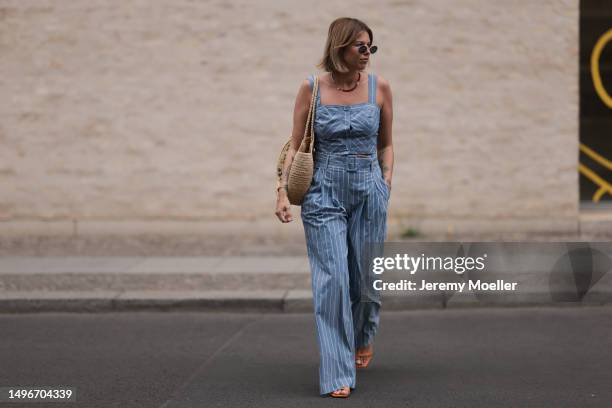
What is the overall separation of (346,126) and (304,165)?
0.32m

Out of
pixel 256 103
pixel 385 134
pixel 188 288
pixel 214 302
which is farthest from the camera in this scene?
pixel 256 103

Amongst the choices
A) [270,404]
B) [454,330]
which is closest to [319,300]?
[270,404]

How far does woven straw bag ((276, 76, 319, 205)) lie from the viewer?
5.29 meters

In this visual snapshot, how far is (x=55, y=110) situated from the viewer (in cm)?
1241

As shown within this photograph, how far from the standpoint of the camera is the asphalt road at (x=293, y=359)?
5.36 metres

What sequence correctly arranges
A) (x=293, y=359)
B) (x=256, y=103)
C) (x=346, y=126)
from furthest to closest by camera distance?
(x=256, y=103) < (x=293, y=359) < (x=346, y=126)

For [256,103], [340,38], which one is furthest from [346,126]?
[256,103]

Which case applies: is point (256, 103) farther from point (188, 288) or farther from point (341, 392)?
point (341, 392)

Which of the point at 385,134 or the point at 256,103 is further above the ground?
the point at 256,103

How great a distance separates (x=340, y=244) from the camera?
527cm

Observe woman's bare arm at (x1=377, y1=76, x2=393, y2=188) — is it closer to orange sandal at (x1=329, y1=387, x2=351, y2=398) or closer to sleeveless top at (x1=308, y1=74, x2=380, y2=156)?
sleeveless top at (x1=308, y1=74, x2=380, y2=156)

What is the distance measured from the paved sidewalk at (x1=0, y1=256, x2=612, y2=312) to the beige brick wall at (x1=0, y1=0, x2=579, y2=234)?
90.0 inches

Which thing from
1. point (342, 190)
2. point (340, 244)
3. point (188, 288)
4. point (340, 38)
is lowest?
point (188, 288)

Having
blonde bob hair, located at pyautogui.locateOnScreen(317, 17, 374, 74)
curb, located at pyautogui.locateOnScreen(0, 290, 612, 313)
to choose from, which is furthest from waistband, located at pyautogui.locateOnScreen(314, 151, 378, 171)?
curb, located at pyautogui.locateOnScreen(0, 290, 612, 313)
